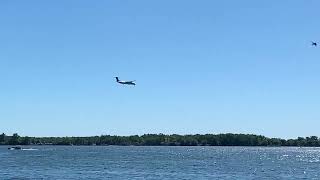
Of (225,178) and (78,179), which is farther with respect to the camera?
(225,178)

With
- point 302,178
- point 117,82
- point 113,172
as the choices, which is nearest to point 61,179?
point 113,172

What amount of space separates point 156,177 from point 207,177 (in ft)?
22.2

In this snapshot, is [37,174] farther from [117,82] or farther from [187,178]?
[117,82]

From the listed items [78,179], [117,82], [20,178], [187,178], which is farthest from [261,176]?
[117,82]

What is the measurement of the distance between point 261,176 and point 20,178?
32663mm

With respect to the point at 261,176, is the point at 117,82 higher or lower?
higher

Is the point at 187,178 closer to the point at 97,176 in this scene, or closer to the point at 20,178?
the point at 97,176

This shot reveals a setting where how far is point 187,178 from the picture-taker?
291ft

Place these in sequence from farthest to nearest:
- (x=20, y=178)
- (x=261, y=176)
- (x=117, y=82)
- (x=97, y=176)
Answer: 1. (x=261, y=176)
2. (x=97, y=176)
3. (x=20, y=178)
4. (x=117, y=82)

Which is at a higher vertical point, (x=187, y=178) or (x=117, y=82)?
(x=117, y=82)

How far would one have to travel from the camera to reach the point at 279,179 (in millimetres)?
91562

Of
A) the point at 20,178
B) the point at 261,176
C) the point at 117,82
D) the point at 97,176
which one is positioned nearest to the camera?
the point at 117,82

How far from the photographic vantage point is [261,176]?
9650 centimetres

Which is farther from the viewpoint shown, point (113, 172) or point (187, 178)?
point (113, 172)
